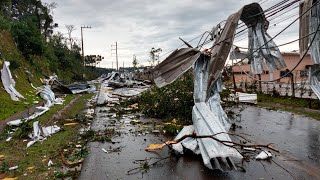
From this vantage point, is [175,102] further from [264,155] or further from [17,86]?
[17,86]

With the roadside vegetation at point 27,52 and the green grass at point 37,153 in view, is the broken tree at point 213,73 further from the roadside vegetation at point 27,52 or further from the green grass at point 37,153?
the roadside vegetation at point 27,52

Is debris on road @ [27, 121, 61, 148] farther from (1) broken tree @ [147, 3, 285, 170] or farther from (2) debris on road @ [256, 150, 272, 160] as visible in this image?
(2) debris on road @ [256, 150, 272, 160]

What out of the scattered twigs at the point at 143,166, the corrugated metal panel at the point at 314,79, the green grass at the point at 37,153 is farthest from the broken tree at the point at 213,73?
the green grass at the point at 37,153

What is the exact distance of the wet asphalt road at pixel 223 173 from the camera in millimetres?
6668


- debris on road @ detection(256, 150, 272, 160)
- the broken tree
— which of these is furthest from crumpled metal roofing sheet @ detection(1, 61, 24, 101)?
debris on road @ detection(256, 150, 272, 160)

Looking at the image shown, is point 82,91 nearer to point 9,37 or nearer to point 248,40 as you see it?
point 9,37

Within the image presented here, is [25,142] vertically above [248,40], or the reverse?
[248,40]

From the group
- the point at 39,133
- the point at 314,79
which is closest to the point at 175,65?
the point at 39,133

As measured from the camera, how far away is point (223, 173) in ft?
21.8

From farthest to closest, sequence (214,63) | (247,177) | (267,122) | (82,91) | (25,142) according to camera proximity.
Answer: (82,91) < (267,122) < (25,142) < (214,63) < (247,177)

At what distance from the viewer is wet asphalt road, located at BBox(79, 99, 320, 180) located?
21.9 feet

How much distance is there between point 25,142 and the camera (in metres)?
9.90

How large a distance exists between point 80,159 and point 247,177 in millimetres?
3907

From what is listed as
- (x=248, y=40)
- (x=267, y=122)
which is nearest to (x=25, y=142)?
(x=248, y=40)
